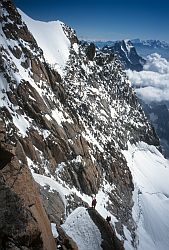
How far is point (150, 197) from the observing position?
460 ft

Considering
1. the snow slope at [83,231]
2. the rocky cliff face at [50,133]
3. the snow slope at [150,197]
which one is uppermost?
the rocky cliff face at [50,133]

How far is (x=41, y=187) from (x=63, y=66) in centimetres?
7973

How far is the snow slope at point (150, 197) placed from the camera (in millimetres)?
107812

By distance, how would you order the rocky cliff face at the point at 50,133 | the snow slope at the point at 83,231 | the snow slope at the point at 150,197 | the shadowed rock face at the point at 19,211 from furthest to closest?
the snow slope at the point at 150,197
the rocky cliff face at the point at 50,133
the snow slope at the point at 83,231
the shadowed rock face at the point at 19,211

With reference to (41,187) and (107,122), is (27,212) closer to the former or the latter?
(41,187)

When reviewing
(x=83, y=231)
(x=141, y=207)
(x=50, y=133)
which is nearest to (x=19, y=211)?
(x=83, y=231)

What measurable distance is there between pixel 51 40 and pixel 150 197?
7028 cm

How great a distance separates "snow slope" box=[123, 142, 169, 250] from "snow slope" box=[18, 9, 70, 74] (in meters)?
52.1

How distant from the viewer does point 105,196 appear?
100438mm

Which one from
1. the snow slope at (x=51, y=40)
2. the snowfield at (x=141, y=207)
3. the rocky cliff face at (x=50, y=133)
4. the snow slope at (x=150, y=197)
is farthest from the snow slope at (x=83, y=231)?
the snow slope at (x=51, y=40)

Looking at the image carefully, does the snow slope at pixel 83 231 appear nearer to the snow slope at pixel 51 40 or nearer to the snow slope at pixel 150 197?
the snow slope at pixel 150 197

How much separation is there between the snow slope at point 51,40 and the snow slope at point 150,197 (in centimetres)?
5213

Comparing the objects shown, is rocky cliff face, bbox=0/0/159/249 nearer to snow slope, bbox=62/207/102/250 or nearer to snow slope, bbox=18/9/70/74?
snow slope, bbox=62/207/102/250

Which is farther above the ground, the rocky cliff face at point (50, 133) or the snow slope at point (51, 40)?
the snow slope at point (51, 40)
